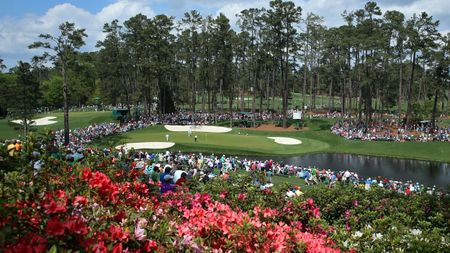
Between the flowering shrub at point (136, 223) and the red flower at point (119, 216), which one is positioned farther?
the red flower at point (119, 216)

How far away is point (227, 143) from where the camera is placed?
137ft

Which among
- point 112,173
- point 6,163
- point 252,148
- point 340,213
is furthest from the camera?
point 252,148

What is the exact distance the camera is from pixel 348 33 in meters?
55.1

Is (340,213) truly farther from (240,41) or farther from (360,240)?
(240,41)

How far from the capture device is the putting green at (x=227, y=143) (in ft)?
129

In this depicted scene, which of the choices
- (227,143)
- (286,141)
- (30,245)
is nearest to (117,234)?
(30,245)

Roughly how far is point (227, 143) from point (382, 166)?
1482 cm

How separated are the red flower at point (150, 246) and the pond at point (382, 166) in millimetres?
28897

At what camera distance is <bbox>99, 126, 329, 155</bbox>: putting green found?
1549 inches

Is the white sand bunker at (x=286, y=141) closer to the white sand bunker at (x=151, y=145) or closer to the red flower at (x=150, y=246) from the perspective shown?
the white sand bunker at (x=151, y=145)

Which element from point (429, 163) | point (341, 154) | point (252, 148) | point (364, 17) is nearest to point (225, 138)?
point (252, 148)

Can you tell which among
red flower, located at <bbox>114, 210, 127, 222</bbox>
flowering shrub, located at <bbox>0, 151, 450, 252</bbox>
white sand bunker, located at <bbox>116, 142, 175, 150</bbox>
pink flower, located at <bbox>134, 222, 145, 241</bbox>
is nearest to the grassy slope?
white sand bunker, located at <bbox>116, 142, 175, 150</bbox>

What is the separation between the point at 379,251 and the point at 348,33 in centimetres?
5177

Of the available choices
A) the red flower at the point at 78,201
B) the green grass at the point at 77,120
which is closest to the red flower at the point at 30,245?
the red flower at the point at 78,201
